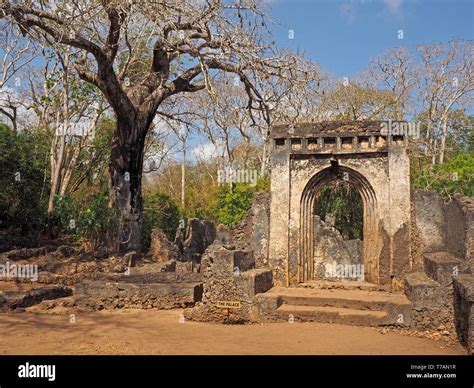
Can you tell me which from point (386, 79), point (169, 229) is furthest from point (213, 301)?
point (386, 79)

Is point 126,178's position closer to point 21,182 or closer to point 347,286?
point 21,182

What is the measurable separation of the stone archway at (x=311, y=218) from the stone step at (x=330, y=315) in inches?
90.9

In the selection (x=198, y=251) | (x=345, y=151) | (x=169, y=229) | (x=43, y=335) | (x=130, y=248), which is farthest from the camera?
(x=169, y=229)

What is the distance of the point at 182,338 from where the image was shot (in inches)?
311

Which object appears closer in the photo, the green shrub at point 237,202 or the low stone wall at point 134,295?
the low stone wall at point 134,295

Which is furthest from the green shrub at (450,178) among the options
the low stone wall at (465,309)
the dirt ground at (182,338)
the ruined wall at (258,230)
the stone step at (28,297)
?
the stone step at (28,297)

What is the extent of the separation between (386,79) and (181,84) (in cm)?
1467

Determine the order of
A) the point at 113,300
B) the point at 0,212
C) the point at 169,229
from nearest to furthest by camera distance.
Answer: the point at 113,300
the point at 0,212
the point at 169,229

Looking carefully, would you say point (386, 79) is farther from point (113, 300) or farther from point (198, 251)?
point (113, 300)

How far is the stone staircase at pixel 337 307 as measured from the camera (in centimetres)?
884

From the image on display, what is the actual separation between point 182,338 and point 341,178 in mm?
6245

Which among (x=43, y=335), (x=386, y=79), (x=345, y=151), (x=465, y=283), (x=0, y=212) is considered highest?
(x=386, y=79)

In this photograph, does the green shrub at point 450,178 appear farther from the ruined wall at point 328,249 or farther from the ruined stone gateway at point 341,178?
the ruined stone gateway at point 341,178

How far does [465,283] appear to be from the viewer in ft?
24.3
